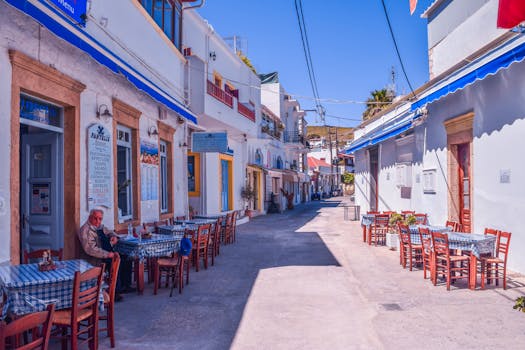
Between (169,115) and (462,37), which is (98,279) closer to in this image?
(169,115)

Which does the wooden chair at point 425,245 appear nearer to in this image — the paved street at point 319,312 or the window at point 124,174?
the paved street at point 319,312

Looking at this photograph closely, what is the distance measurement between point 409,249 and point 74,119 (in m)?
6.38

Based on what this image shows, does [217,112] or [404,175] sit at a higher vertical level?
[217,112]

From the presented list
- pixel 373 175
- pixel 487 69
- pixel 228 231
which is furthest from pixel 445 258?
pixel 373 175

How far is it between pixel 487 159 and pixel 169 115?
7489 millimetres

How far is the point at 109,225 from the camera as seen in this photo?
7.39m

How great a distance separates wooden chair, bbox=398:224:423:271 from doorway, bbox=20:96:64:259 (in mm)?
6054

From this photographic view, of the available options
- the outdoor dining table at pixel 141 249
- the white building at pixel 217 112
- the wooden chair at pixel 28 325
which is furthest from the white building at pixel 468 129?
the wooden chair at pixel 28 325

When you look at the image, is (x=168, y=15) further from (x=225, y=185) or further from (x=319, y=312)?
(x=319, y=312)

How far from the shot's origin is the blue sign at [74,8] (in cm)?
547

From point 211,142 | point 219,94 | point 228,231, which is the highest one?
point 219,94

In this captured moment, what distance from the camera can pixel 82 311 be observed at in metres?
4.09

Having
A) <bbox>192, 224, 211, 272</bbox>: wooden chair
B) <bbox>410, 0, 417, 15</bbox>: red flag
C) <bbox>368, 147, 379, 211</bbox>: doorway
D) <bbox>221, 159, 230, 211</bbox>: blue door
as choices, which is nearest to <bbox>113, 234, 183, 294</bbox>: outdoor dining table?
<bbox>192, 224, 211, 272</bbox>: wooden chair

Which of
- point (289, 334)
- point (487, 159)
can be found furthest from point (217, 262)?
point (487, 159)
